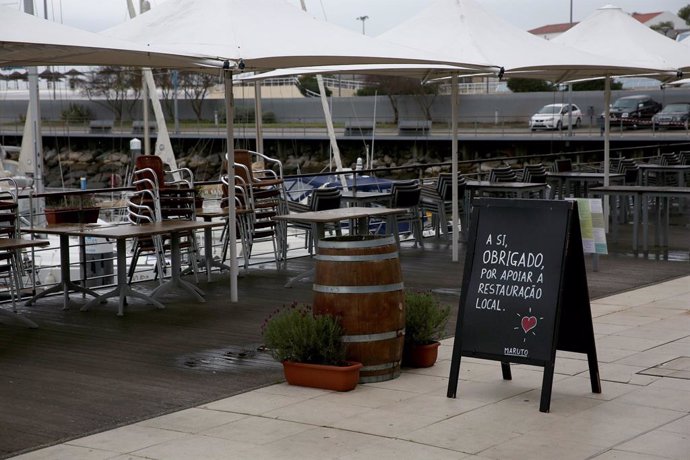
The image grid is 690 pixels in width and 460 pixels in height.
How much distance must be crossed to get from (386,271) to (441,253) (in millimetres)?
7080

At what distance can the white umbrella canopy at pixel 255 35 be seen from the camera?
964 centimetres

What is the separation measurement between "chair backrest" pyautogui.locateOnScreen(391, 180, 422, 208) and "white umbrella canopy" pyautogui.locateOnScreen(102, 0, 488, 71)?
3500 mm

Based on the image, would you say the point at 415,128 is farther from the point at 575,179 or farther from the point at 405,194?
the point at 405,194

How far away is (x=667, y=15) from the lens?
103 meters

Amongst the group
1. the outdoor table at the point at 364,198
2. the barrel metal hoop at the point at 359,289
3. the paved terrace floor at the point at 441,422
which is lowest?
the paved terrace floor at the point at 441,422

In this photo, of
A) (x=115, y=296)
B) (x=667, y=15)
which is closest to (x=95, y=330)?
(x=115, y=296)

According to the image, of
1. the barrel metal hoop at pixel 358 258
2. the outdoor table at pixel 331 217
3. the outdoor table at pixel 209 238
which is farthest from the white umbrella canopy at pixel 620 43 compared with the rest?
the barrel metal hoop at pixel 358 258

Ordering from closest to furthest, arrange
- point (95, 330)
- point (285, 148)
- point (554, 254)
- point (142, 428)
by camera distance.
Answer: point (142, 428), point (554, 254), point (95, 330), point (285, 148)

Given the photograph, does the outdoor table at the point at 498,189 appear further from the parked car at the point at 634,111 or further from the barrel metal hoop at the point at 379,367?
the parked car at the point at 634,111

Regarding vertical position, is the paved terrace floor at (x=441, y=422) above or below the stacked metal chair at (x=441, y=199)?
below

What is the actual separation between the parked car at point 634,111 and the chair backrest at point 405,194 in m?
35.2

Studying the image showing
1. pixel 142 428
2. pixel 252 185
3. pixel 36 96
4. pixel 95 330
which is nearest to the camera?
pixel 142 428

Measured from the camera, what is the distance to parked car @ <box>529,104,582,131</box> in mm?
51156

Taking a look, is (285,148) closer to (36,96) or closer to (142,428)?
(36,96)
